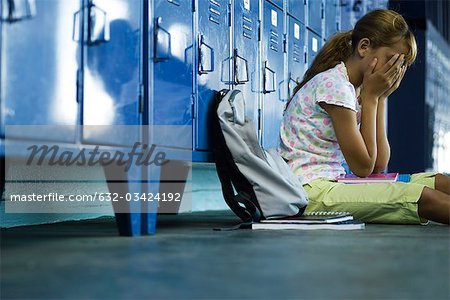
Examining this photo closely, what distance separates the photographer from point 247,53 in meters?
3.20

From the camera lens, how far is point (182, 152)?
102 inches

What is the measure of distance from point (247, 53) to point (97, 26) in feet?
3.98

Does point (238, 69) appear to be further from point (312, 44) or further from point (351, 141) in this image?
point (312, 44)

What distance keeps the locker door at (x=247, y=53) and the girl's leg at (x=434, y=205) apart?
2.83ft

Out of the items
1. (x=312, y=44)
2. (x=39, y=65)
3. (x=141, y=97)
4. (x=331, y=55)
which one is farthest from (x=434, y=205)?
(x=312, y=44)

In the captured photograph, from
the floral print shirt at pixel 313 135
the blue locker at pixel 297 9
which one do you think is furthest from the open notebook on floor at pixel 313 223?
the blue locker at pixel 297 9

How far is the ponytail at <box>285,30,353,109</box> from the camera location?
9.70ft

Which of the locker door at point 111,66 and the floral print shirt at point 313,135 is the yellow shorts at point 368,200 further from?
the locker door at point 111,66

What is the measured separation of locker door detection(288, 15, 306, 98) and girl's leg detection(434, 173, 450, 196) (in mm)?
997

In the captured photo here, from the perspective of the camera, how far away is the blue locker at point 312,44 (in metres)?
4.13

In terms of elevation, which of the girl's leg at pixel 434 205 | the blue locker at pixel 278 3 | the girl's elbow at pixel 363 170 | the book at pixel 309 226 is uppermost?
the blue locker at pixel 278 3

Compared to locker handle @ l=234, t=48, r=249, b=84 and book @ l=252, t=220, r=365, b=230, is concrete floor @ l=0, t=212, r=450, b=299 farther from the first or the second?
locker handle @ l=234, t=48, r=249, b=84

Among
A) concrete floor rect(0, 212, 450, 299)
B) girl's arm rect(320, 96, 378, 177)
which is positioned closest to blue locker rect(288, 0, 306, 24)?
girl's arm rect(320, 96, 378, 177)

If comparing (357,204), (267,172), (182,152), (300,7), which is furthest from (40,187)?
(300,7)
